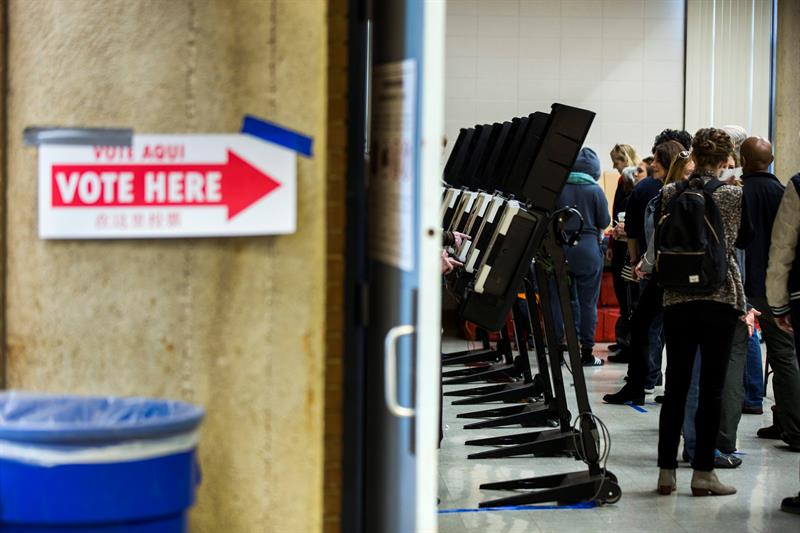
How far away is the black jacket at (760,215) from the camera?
5.59 metres

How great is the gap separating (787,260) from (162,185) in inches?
111

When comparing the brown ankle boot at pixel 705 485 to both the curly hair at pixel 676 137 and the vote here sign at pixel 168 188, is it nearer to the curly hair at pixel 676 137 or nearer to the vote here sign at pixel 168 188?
the curly hair at pixel 676 137

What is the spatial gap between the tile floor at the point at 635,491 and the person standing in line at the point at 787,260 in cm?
82

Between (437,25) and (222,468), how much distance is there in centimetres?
125

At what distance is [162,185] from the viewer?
2.87m

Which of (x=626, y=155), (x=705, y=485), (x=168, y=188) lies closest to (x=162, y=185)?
(x=168, y=188)

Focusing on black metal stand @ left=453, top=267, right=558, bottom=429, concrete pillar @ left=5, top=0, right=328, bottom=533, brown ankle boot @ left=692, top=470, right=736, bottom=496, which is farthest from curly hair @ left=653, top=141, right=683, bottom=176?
concrete pillar @ left=5, top=0, right=328, bottom=533

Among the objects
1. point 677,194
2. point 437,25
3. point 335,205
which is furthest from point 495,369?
point 437,25

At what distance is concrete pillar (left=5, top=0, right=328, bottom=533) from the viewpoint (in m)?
2.88

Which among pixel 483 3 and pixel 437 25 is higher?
pixel 483 3

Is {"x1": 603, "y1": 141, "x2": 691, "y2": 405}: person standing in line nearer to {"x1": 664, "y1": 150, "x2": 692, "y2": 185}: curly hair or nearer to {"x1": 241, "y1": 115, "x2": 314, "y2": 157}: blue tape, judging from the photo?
{"x1": 664, "y1": 150, "x2": 692, "y2": 185}: curly hair

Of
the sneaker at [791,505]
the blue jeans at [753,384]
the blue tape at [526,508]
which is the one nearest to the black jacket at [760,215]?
the blue jeans at [753,384]

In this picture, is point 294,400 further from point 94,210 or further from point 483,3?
point 483,3

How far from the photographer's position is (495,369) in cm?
830
